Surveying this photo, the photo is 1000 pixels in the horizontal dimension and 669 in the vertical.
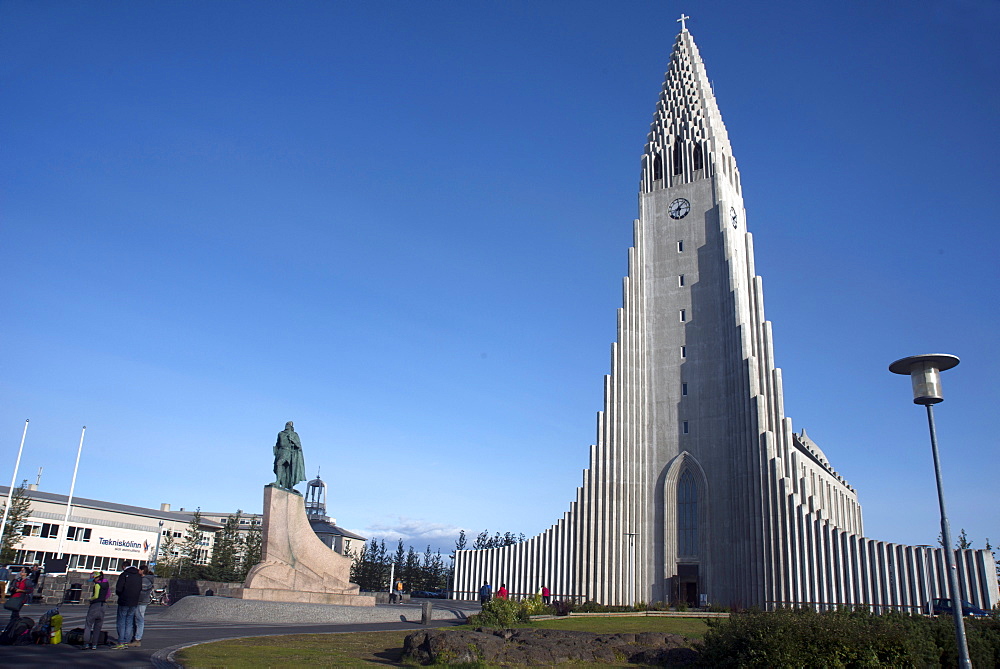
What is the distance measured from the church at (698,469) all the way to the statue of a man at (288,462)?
23.5 metres

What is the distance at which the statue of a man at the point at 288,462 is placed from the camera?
92.4 ft

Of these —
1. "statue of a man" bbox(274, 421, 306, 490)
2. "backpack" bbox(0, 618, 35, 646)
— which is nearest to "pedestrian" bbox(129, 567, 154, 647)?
"backpack" bbox(0, 618, 35, 646)

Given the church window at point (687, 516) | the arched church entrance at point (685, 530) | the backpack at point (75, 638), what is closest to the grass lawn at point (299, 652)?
the backpack at point (75, 638)

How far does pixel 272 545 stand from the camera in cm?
2664

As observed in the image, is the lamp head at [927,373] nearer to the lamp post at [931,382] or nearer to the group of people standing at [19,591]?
the lamp post at [931,382]

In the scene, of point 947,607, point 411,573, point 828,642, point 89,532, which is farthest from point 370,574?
point 828,642

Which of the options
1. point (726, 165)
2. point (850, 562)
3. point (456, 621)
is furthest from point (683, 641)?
point (726, 165)

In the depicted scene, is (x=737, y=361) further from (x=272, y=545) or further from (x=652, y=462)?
(x=272, y=545)

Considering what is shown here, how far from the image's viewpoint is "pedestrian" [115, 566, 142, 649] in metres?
13.9

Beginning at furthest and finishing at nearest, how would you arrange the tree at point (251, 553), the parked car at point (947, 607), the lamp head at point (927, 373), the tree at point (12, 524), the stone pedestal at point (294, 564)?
the tree at point (251, 553), the tree at point (12, 524), the parked car at point (947, 607), the stone pedestal at point (294, 564), the lamp head at point (927, 373)

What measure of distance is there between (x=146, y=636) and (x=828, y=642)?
45.1 feet

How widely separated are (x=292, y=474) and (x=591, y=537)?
23767 millimetres

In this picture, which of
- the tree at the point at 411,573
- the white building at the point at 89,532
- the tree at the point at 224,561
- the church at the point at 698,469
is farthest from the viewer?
the tree at the point at 411,573

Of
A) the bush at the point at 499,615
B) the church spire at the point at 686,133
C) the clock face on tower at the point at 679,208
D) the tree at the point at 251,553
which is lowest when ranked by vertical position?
the bush at the point at 499,615
